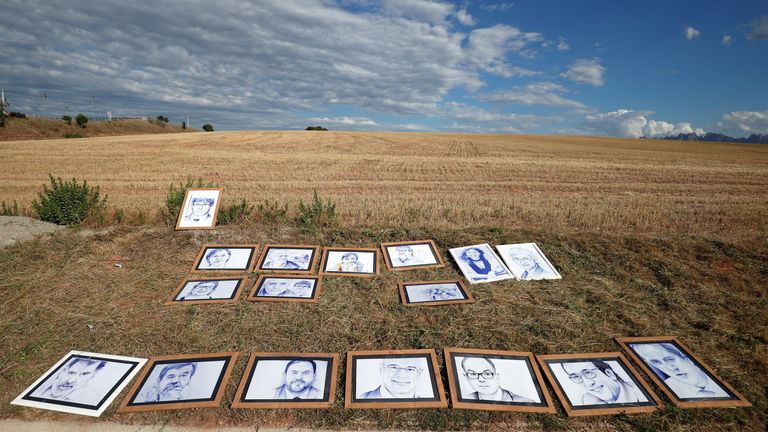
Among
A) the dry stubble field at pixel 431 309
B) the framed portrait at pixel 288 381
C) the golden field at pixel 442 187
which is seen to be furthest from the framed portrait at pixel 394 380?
the golden field at pixel 442 187

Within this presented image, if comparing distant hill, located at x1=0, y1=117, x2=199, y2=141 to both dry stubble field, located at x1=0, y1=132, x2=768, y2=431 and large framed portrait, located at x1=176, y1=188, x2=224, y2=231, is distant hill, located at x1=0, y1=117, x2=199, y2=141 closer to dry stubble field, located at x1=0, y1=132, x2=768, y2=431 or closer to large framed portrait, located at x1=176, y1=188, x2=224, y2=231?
large framed portrait, located at x1=176, y1=188, x2=224, y2=231

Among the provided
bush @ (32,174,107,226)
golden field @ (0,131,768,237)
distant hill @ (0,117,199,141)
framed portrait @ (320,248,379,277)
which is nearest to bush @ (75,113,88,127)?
distant hill @ (0,117,199,141)

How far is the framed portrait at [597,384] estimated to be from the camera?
4008 mm

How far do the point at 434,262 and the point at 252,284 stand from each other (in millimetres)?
3182

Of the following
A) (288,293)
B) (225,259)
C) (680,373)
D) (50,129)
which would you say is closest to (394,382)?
(288,293)

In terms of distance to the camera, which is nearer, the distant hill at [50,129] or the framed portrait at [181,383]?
the framed portrait at [181,383]

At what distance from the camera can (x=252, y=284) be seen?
21.3ft

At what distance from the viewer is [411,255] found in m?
7.36

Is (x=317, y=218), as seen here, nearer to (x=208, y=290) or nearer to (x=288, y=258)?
(x=288, y=258)

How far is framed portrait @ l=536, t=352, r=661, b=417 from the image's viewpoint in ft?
13.1

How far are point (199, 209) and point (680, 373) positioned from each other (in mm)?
8602

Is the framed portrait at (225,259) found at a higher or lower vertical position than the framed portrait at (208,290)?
higher

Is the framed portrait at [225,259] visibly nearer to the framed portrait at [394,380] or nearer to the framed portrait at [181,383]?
the framed portrait at [181,383]

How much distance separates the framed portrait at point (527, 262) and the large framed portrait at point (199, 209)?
19.5 feet
